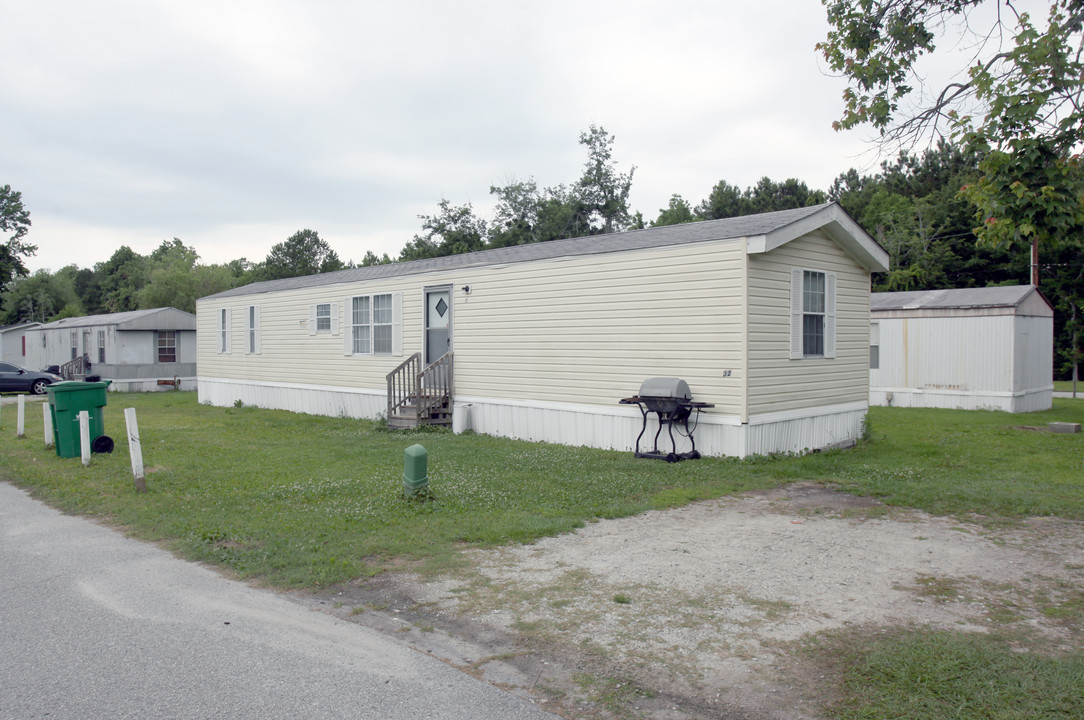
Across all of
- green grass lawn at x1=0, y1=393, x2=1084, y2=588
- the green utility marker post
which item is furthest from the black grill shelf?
the green utility marker post

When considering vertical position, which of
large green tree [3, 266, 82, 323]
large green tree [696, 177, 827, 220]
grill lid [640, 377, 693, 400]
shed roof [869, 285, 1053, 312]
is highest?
large green tree [696, 177, 827, 220]

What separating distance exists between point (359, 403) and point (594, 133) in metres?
25.8

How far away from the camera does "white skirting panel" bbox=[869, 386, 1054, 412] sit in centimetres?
1706

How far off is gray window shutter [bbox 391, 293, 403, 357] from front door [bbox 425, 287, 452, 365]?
70cm

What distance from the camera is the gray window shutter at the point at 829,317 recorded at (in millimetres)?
11617

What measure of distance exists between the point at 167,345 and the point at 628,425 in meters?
22.6

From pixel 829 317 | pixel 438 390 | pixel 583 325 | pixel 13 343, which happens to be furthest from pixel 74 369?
pixel 829 317

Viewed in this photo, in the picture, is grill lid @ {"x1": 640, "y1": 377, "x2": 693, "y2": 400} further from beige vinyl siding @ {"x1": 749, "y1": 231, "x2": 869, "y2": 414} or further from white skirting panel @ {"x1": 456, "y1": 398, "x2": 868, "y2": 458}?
beige vinyl siding @ {"x1": 749, "y1": 231, "x2": 869, "y2": 414}

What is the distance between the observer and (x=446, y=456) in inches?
424

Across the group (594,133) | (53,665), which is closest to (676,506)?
(53,665)

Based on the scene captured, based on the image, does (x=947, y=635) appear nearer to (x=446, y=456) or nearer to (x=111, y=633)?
(x=111, y=633)

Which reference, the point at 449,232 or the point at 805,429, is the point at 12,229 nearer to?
the point at 449,232

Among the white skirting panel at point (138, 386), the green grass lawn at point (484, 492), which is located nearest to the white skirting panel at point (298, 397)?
the green grass lawn at point (484, 492)

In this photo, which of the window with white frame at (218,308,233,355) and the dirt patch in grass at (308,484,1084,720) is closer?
the dirt patch in grass at (308,484,1084,720)
